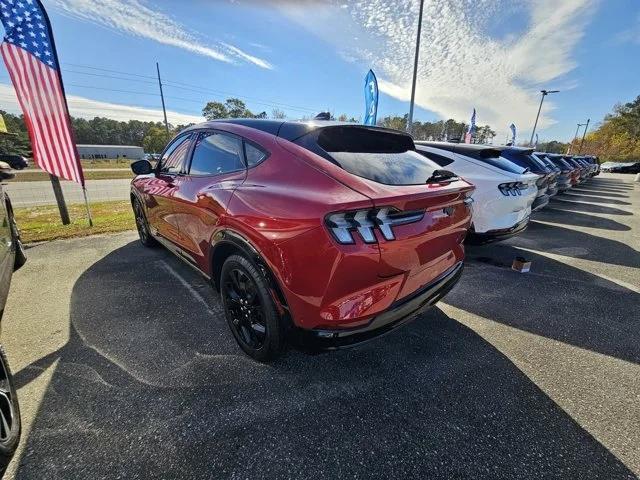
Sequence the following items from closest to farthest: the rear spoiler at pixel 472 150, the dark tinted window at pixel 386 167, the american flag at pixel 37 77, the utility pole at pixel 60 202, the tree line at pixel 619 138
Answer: the dark tinted window at pixel 386 167
the rear spoiler at pixel 472 150
the american flag at pixel 37 77
the utility pole at pixel 60 202
the tree line at pixel 619 138

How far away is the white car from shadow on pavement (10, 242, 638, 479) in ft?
5.93

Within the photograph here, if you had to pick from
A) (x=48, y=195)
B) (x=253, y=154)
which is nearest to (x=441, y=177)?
(x=253, y=154)

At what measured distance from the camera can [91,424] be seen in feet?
6.12

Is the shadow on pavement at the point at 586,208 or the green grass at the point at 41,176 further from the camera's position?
the green grass at the point at 41,176

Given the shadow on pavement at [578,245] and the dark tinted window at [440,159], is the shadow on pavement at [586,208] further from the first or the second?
the dark tinted window at [440,159]

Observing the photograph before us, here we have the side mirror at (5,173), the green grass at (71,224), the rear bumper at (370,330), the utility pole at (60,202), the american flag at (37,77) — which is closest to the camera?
the rear bumper at (370,330)

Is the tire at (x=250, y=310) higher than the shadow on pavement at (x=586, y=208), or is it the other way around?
the tire at (x=250, y=310)

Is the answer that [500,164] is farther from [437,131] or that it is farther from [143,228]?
[437,131]

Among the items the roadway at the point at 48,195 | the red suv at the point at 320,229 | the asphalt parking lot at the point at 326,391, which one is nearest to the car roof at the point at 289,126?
the red suv at the point at 320,229

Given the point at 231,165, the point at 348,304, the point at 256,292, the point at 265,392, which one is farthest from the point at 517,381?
the point at 231,165

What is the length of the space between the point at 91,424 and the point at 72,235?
503 cm

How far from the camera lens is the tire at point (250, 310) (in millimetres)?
2090

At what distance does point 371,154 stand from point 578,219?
8924mm

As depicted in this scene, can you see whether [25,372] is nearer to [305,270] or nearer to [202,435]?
[202,435]
